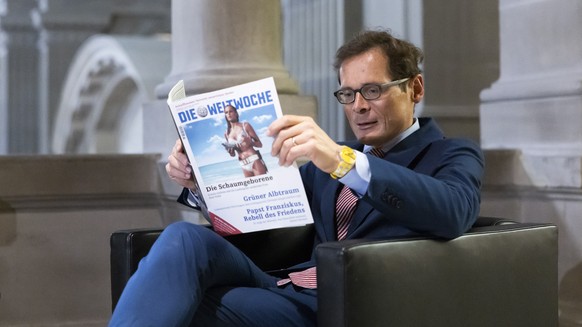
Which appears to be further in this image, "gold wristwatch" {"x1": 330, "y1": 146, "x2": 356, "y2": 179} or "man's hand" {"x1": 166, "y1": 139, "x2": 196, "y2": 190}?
"man's hand" {"x1": 166, "y1": 139, "x2": 196, "y2": 190}

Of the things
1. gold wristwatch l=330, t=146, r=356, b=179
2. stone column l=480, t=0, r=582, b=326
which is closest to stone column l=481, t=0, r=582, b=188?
stone column l=480, t=0, r=582, b=326

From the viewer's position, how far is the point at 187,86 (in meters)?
4.10

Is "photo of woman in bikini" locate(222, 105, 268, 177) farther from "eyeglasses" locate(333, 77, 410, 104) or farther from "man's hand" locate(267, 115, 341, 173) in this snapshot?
"eyeglasses" locate(333, 77, 410, 104)

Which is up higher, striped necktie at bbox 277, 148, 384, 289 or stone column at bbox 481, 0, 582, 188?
stone column at bbox 481, 0, 582, 188

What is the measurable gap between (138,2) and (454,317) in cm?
1249

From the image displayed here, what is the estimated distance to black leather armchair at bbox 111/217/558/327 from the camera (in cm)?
234

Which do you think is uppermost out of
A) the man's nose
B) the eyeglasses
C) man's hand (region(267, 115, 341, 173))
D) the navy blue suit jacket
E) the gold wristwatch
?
the eyeglasses

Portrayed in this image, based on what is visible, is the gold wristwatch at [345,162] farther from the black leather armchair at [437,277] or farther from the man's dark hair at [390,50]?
the man's dark hair at [390,50]

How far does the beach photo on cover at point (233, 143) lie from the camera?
2471mm

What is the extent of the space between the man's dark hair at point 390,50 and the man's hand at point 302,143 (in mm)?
461

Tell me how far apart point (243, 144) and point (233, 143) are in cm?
3

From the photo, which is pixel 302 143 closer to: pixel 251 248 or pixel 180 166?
pixel 180 166

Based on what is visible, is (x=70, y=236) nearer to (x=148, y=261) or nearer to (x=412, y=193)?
(x=148, y=261)

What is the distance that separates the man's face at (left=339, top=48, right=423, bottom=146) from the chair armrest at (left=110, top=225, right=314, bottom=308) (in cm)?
48
